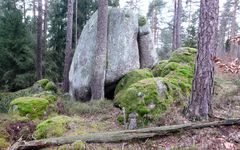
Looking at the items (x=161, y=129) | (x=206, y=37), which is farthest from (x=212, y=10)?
(x=161, y=129)

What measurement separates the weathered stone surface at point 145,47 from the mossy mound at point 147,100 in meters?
5.26

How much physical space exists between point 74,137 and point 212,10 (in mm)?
4270

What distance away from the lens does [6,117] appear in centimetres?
789

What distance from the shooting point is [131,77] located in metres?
10.8

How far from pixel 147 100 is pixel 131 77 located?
374 centimetres

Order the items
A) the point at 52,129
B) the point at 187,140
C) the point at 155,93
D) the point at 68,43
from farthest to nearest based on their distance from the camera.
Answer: the point at 68,43 < the point at 155,93 < the point at 52,129 < the point at 187,140

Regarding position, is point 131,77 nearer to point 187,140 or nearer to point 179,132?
point 179,132

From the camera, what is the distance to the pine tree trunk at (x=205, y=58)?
612 cm

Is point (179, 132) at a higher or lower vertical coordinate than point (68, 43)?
lower

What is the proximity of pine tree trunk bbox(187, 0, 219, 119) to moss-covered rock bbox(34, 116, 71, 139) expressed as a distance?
3.23 metres

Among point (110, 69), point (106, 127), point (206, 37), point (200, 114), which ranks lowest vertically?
point (106, 127)

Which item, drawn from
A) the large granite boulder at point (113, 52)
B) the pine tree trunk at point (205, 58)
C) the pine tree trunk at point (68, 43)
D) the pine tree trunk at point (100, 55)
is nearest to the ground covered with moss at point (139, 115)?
the pine tree trunk at point (205, 58)

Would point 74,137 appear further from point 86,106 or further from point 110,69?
point 110,69

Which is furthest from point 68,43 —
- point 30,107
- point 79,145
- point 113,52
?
point 79,145
